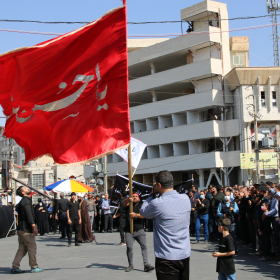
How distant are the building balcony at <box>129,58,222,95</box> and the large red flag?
33.2 meters

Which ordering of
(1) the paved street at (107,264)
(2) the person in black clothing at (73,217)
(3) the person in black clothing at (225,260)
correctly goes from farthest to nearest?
(2) the person in black clothing at (73,217), (1) the paved street at (107,264), (3) the person in black clothing at (225,260)

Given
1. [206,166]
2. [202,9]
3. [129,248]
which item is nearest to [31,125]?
[129,248]

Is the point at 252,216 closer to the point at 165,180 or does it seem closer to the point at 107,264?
the point at 107,264

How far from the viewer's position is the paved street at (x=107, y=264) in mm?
8602

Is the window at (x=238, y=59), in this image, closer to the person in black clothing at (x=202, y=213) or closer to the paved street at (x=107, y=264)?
the person in black clothing at (x=202, y=213)

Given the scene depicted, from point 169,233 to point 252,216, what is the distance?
8.20 meters

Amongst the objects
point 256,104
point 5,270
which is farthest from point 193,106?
point 5,270

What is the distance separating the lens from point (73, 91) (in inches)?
295

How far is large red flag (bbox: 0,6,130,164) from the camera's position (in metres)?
7.20

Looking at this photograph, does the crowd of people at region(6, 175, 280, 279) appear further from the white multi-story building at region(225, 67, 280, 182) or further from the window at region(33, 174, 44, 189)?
the window at region(33, 174, 44, 189)

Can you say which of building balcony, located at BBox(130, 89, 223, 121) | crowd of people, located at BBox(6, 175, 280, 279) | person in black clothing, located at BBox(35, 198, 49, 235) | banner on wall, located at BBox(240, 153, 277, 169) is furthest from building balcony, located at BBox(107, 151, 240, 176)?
person in black clothing, located at BBox(35, 198, 49, 235)

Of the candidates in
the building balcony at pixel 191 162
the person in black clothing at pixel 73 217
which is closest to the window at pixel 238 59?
the building balcony at pixel 191 162

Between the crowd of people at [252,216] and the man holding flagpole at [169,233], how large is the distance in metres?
5.62

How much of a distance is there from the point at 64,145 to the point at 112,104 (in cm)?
115
